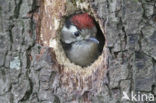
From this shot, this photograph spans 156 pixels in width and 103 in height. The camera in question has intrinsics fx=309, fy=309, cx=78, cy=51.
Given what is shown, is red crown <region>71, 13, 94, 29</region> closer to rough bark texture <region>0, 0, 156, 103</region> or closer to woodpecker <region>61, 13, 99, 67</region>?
woodpecker <region>61, 13, 99, 67</region>

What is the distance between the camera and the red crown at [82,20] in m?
3.49

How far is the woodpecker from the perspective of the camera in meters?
3.63

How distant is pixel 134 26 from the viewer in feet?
9.08

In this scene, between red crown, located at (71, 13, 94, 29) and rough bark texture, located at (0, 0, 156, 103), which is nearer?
rough bark texture, located at (0, 0, 156, 103)

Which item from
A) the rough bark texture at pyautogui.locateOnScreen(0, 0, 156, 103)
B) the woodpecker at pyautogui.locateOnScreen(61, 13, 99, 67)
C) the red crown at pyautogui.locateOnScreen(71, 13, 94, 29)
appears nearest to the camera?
the rough bark texture at pyautogui.locateOnScreen(0, 0, 156, 103)

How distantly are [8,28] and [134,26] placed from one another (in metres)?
1.36

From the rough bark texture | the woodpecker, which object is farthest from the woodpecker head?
the rough bark texture

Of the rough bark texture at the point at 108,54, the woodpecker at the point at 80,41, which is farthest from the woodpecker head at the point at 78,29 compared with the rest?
the rough bark texture at the point at 108,54

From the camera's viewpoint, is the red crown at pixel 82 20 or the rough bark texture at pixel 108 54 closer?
the rough bark texture at pixel 108 54

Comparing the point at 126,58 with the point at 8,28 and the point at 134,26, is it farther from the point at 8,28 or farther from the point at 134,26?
the point at 8,28

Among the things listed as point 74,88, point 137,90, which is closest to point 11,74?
point 74,88

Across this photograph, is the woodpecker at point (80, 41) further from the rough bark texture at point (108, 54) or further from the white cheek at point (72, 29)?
the rough bark texture at point (108, 54)

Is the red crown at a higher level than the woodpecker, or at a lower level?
higher

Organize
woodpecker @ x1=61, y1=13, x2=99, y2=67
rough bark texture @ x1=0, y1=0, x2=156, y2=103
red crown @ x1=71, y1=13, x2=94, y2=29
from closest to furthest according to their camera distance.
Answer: rough bark texture @ x1=0, y1=0, x2=156, y2=103 < red crown @ x1=71, y1=13, x2=94, y2=29 < woodpecker @ x1=61, y1=13, x2=99, y2=67
